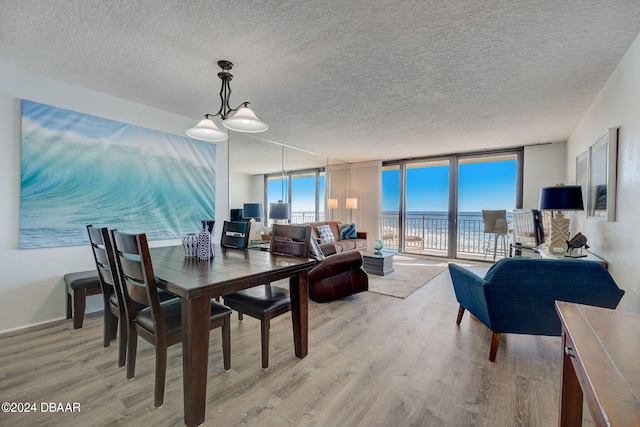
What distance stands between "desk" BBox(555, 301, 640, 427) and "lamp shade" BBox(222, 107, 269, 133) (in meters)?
2.14

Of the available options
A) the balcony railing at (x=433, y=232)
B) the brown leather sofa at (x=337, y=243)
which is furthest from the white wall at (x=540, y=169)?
the brown leather sofa at (x=337, y=243)

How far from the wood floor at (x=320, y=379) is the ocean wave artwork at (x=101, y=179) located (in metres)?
1.05

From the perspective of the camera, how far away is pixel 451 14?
171 cm

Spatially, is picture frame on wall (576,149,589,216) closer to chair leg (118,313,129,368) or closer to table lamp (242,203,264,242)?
table lamp (242,203,264,242)

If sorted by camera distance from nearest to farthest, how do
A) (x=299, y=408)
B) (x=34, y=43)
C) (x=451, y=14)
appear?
(x=299, y=408)
(x=451, y=14)
(x=34, y=43)

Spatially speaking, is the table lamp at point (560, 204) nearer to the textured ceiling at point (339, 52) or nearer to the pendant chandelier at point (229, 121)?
the textured ceiling at point (339, 52)

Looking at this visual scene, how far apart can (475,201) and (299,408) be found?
5.85 metres

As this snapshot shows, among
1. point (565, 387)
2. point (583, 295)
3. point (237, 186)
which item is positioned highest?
point (237, 186)

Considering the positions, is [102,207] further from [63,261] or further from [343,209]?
[343,209]

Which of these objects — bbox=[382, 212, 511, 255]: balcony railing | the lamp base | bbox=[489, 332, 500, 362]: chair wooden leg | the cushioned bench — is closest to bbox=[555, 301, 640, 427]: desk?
bbox=[489, 332, 500, 362]: chair wooden leg

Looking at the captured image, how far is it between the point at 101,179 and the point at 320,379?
2989 mm

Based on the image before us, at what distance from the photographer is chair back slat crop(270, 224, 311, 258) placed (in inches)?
88.7

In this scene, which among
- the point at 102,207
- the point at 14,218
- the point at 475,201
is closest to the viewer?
the point at 14,218

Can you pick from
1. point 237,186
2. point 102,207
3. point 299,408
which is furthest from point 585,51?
point 102,207
